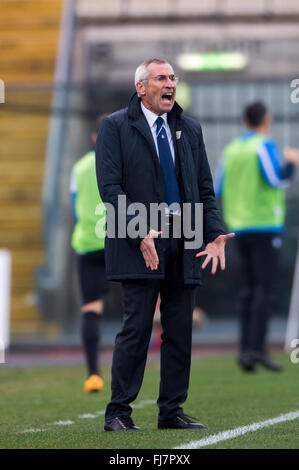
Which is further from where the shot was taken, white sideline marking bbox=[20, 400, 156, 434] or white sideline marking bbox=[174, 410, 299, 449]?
white sideline marking bbox=[20, 400, 156, 434]

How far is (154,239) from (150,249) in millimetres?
Answer: 176

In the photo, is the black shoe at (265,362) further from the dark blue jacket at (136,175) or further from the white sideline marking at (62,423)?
the dark blue jacket at (136,175)

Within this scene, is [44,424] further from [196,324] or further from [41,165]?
[41,165]

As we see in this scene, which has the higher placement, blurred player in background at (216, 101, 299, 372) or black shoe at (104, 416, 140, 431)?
blurred player in background at (216, 101, 299, 372)

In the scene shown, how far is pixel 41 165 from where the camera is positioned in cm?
1667

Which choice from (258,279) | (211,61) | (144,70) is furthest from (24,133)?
(144,70)

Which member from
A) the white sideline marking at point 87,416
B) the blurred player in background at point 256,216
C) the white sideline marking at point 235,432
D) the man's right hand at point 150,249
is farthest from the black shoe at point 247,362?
the man's right hand at point 150,249

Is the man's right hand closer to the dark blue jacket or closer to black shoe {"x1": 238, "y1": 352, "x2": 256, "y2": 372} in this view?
the dark blue jacket

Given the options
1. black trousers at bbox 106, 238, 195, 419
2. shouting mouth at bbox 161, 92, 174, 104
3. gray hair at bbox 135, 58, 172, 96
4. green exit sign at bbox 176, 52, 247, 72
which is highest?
green exit sign at bbox 176, 52, 247, 72

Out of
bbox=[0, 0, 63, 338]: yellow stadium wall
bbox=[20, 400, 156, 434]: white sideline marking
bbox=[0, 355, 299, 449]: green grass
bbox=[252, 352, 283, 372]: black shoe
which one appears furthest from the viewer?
bbox=[0, 0, 63, 338]: yellow stadium wall

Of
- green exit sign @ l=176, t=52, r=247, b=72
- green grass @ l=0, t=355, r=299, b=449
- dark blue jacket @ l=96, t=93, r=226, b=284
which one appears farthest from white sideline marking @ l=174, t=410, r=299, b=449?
green exit sign @ l=176, t=52, r=247, b=72

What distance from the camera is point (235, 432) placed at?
253 inches

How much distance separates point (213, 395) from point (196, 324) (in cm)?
575

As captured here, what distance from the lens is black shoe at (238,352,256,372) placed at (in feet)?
35.7
